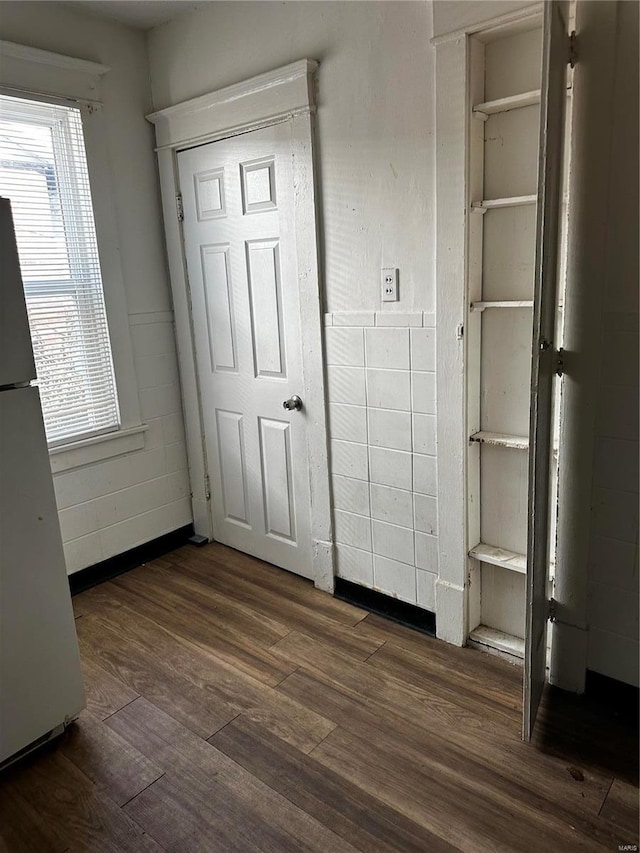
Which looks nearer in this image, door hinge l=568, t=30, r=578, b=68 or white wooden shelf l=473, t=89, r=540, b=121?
door hinge l=568, t=30, r=578, b=68

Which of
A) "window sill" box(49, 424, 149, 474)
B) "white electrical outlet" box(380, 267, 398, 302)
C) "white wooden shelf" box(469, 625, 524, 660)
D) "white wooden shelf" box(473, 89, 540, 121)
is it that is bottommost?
"white wooden shelf" box(469, 625, 524, 660)

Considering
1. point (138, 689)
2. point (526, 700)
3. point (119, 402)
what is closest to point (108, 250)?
point (119, 402)

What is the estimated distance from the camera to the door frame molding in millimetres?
2371

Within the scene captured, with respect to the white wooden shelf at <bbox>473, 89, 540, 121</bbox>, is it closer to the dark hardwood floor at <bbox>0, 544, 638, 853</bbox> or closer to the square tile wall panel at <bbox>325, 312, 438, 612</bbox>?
the square tile wall panel at <bbox>325, 312, 438, 612</bbox>

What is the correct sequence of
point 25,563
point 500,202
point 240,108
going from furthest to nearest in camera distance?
point 240,108, point 500,202, point 25,563

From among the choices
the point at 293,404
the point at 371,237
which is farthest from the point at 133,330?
the point at 371,237

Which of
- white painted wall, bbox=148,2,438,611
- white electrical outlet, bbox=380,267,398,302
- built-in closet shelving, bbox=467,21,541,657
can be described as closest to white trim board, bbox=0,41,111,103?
white painted wall, bbox=148,2,438,611

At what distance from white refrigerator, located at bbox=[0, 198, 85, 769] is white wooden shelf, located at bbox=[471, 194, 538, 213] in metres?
1.44

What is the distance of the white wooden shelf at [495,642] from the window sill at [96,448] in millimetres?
1864

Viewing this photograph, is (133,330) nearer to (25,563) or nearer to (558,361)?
(25,563)

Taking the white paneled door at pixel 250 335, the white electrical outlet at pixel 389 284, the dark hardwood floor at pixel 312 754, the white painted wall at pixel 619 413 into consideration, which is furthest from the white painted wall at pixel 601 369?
the white paneled door at pixel 250 335

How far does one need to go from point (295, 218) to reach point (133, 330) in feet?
3.45

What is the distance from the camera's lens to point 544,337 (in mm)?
1674

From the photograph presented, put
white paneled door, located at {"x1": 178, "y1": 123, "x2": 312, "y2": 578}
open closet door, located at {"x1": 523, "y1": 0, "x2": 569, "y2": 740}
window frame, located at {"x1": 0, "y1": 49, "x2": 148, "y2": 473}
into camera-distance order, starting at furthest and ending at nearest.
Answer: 1. white paneled door, located at {"x1": 178, "y1": 123, "x2": 312, "y2": 578}
2. window frame, located at {"x1": 0, "y1": 49, "x2": 148, "y2": 473}
3. open closet door, located at {"x1": 523, "y1": 0, "x2": 569, "y2": 740}
